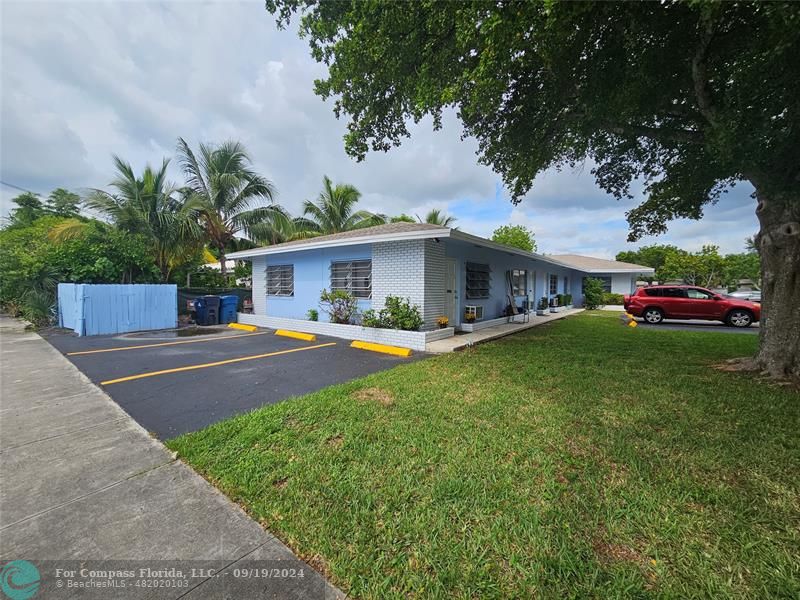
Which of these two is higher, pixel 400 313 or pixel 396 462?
pixel 400 313

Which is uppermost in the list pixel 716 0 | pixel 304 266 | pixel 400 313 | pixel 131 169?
pixel 131 169

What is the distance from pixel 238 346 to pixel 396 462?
22.3 ft

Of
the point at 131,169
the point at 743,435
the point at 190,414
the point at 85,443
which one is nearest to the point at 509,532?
the point at 743,435

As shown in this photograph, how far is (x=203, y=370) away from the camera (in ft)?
19.3

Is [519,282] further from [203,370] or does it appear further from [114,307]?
[114,307]

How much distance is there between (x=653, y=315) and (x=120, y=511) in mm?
16981

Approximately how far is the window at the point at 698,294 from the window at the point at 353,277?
43.3ft

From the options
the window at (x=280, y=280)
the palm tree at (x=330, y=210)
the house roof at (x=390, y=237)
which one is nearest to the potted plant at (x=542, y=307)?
the house roof at (x=390, y=237)

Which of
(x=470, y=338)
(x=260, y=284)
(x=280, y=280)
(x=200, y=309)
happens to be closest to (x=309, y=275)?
(x=280, y=280)

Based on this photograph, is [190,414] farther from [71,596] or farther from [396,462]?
[396,462]

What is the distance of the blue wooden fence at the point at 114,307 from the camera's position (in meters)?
9.52

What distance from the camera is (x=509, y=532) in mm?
2061

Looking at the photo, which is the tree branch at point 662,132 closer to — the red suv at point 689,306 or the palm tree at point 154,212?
the red suv at point 689,306

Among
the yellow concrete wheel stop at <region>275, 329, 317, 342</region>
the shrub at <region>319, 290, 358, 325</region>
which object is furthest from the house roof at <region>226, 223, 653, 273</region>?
the yellow concrete wheel stop at <region>275, 329, 317, 342</region>
